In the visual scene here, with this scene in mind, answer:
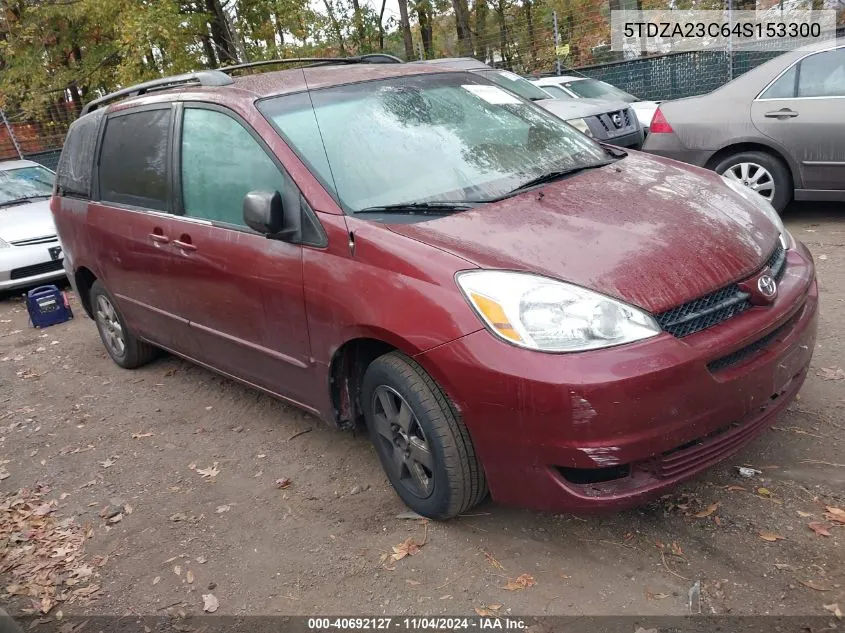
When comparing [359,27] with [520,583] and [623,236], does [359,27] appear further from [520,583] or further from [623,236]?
[520,583]

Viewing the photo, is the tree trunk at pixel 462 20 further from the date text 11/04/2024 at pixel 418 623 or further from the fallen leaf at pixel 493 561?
the date text 11/04/2024 at pixel 418 623

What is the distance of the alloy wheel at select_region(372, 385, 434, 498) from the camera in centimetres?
292

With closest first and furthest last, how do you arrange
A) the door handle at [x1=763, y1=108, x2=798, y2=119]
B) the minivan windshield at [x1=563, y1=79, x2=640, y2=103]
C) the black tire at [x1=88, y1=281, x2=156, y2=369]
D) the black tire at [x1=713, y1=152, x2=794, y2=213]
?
A: the black tire at [x1=88, y1=281, x2=156, y2=369] → the door handle at [x1=763, y1=108, x2=798, y2=119] → the black tire at [x1=713, y1=152, x2=794, y2=213] → the minivan windshield at [x1=563, y1=79, x2=640, y2=103]

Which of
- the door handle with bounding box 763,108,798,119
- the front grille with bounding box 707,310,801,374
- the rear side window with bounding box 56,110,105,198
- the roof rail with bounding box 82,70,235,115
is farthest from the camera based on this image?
the door handle with bounding box 763,108,798,119

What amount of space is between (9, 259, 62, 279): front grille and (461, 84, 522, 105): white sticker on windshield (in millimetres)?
6367

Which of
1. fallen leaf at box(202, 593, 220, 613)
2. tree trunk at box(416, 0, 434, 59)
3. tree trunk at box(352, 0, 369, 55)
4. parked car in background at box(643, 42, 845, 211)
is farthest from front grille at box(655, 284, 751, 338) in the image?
tree trunk at box(416, 0, 434, 59)

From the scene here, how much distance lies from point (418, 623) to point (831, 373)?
8.65 feet

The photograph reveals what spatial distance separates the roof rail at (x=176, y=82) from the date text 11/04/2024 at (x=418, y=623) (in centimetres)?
274

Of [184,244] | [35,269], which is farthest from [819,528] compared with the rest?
[35,269]

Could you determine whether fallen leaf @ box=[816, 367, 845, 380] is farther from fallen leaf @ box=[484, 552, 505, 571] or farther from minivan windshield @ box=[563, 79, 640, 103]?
minivan windshield @ box=[563, 79, 640, 103]

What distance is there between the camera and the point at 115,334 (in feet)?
17.9

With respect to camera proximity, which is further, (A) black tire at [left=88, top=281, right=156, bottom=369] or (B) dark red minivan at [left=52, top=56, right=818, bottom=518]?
(A) black tire at [left=88, top=281, right=156, bottom=369]

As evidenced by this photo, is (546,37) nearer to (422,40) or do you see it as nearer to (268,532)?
(422,40)

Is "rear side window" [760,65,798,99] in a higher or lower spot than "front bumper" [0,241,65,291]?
higher
